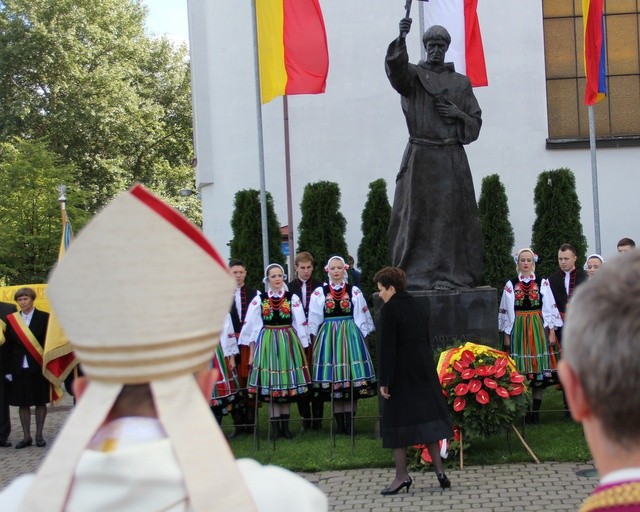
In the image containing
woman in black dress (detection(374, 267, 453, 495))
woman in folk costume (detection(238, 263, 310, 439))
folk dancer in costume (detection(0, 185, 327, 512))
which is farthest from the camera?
woman in folk costume (detection(238, 263, 310, 439))

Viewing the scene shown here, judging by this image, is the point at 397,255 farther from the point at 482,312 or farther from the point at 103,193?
the point at 103,193

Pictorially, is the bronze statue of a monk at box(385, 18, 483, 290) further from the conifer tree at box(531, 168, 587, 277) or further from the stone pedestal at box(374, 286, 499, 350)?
the conifer tree at box(531, 168, 587, 277)

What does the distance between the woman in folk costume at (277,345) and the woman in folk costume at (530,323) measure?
2.13 m

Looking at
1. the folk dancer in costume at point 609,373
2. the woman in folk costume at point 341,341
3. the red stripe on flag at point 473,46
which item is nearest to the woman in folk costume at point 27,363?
the woman in folk costume at point 341,341

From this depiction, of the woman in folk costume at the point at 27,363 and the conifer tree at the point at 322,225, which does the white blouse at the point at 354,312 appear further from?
the conifer tree at the point at 322,225

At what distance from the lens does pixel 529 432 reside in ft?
34.2

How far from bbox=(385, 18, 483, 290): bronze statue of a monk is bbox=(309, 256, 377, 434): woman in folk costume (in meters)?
0.95

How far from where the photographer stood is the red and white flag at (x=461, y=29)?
634 inches

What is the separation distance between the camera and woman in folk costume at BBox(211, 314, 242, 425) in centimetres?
1117

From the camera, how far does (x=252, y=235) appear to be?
16.8 meters

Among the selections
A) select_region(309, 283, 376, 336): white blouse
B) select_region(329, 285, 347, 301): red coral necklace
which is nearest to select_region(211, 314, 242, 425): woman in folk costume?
select_region(309, 283, 376, 336): white blouse

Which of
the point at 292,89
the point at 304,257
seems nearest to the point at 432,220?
the point at 304,257

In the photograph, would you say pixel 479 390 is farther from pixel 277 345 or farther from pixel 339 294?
pixel 277 345

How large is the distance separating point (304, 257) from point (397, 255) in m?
1.57
